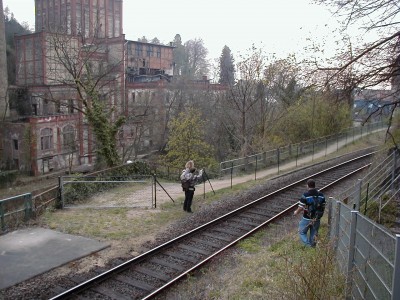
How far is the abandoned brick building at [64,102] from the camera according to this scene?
39219mm

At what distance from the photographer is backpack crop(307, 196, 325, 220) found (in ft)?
31.0

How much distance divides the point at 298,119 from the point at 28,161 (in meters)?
26.1

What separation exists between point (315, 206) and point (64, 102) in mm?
37892

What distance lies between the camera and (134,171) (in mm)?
23078

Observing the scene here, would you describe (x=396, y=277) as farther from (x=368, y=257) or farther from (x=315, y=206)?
(x=315, y=206)

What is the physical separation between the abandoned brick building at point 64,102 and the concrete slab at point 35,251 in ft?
70.6

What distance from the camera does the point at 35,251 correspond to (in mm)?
9922

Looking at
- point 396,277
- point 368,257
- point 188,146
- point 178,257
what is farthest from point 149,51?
point 396,277

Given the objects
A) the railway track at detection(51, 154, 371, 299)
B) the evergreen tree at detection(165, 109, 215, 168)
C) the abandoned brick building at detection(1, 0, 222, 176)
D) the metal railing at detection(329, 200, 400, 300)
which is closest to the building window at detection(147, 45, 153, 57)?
the abandoned brick building at detection(1, 0, 222, 176)

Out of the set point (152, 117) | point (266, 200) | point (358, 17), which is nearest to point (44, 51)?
point (152, 117)

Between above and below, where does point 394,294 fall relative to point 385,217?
above

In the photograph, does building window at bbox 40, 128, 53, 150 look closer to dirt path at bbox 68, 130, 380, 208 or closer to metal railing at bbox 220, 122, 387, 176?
dirt path at bbox 68, 130, 380, 208

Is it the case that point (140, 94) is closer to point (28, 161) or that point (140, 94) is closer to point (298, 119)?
point (28, 161)

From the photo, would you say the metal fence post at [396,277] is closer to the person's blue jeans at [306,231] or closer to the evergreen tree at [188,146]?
the person's blue jeans at [306,231]
